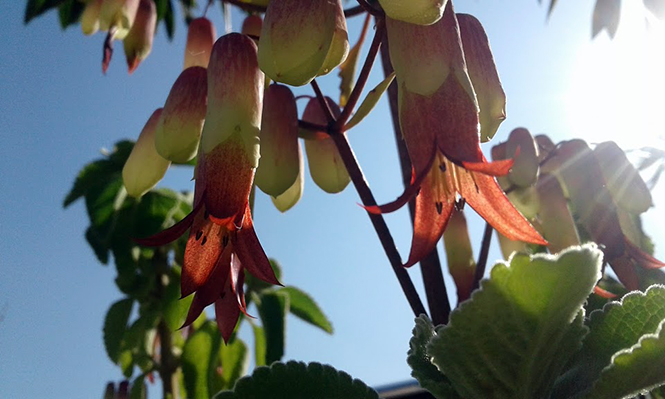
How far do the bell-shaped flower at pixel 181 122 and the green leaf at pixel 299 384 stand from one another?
0.65 feet

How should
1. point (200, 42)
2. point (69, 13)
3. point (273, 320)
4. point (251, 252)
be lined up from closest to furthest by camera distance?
point (251, 252), point (200, 42), point (273, 320), point (69, 13)

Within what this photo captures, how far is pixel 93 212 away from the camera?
877mm

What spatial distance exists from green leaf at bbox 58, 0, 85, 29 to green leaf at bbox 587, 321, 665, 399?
1.29 meters

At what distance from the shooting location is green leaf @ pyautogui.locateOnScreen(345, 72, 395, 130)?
0.47 m

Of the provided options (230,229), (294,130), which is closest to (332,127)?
(294,130)

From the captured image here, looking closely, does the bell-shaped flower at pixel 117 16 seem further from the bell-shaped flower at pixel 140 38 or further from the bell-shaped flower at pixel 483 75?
the bell-shaped flower at pixel 483 75

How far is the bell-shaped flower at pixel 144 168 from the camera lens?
49 cm

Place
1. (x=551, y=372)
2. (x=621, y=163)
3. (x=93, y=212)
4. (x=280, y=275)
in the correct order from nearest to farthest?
(x=551, y=372) → (x=621, y=163) → (x=93, y=212) → (x=280, y=275)

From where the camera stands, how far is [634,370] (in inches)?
10.9

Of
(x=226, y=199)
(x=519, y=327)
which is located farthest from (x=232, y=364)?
(x=519, y=327)

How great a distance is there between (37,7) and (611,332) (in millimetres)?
1122

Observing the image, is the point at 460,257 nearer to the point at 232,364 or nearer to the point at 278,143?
the point at 278,143

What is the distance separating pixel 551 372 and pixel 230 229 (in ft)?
0.68

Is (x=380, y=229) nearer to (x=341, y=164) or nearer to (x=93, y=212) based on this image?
(x=341, y=164)
